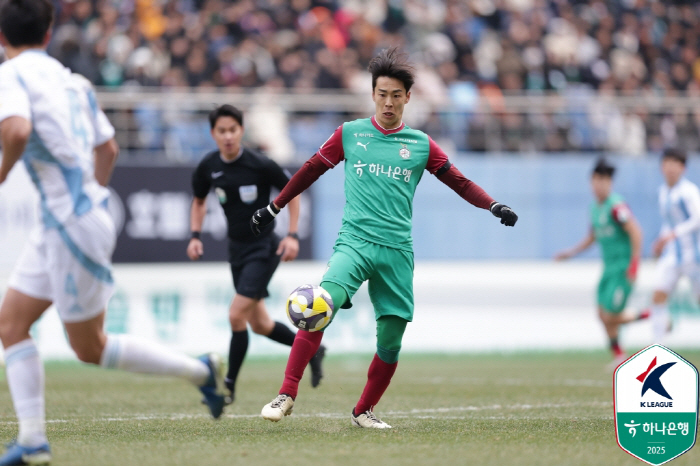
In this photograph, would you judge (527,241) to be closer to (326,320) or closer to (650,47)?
(650,47)

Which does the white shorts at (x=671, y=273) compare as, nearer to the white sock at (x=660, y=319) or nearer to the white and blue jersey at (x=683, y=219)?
the white and blue jersey at (x=683, y=219)

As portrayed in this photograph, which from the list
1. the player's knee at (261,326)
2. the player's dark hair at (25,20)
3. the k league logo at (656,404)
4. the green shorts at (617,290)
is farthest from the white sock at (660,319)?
the player's dark hair at (25,20)

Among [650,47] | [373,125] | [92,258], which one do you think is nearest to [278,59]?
[650,47]

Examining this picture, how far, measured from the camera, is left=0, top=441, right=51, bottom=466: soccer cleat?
4.82 meters

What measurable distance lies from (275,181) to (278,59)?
9.41 metres

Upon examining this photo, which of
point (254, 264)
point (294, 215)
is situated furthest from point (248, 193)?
point (254, 264)

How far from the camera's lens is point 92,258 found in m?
4.95

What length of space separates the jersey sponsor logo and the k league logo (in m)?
4.35

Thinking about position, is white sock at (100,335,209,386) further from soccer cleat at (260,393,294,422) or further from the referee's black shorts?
the referee's black shorts

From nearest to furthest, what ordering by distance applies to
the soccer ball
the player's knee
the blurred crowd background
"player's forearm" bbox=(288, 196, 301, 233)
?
the soccer ball < "player's forearm" bbox=(288, 196, 301, 233) < the player's knee < the blurred crowd background

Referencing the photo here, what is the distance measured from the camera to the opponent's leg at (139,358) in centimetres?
511

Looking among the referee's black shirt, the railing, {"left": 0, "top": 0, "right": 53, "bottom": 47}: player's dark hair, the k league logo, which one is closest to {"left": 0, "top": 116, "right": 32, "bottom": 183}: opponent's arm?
{"left": 0, "top": 0, "right": 53, "bottom": 47}: player's dark hair

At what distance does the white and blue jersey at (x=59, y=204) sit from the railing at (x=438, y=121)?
10362 mm

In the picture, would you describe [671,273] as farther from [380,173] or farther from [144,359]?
[144,359]
